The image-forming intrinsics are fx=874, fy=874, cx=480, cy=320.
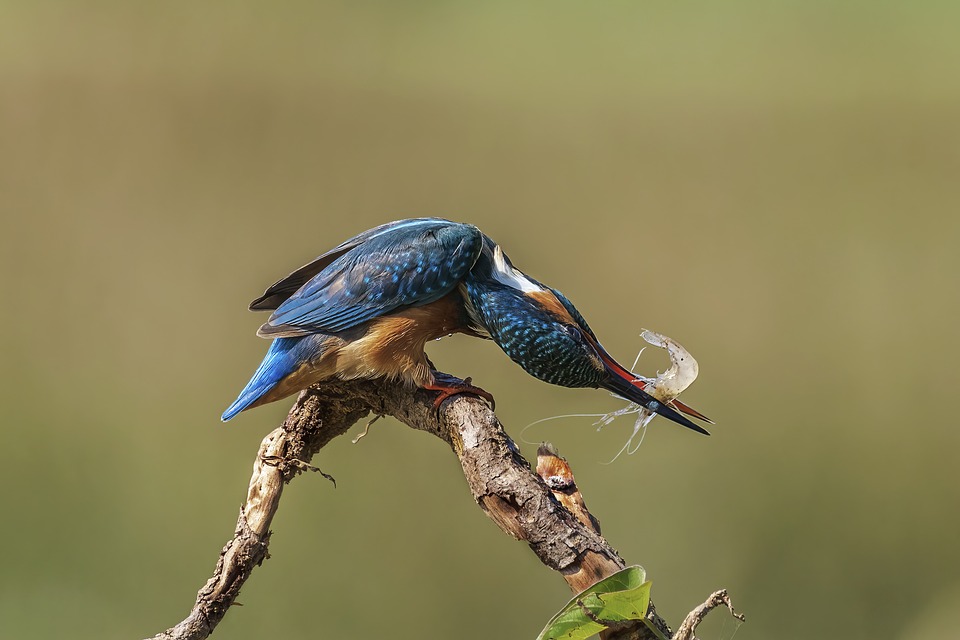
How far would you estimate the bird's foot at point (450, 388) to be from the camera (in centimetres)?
106

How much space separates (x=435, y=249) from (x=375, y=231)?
0.12 metres

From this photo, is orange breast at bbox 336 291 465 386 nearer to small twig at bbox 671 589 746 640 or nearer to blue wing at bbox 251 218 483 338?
blue wing at bbox 251 218 483 338

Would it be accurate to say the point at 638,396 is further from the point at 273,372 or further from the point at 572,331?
the point at 273,372

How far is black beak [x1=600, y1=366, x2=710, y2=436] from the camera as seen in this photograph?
41.9 inches

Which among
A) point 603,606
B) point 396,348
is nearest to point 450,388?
point 396,348

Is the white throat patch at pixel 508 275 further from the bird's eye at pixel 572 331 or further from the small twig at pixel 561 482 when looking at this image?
the small twig at pixel 561 482

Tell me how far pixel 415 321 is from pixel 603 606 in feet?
1.48

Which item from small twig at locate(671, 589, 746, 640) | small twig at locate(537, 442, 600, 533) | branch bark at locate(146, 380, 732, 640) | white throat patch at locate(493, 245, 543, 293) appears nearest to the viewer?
small twig at locate(671, 589, 746, 640)

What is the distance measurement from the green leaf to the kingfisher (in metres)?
0.30

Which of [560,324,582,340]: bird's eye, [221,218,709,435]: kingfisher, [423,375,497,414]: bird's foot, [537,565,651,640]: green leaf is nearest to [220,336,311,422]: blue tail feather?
[221,218,709,435]: kingfisher

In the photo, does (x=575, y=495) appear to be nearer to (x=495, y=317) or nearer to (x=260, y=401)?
(x=495, y=317)

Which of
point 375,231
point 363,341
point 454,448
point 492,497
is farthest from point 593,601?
point 375,231

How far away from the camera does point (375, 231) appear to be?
1.15 metres

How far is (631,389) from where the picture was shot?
3.55 ft
